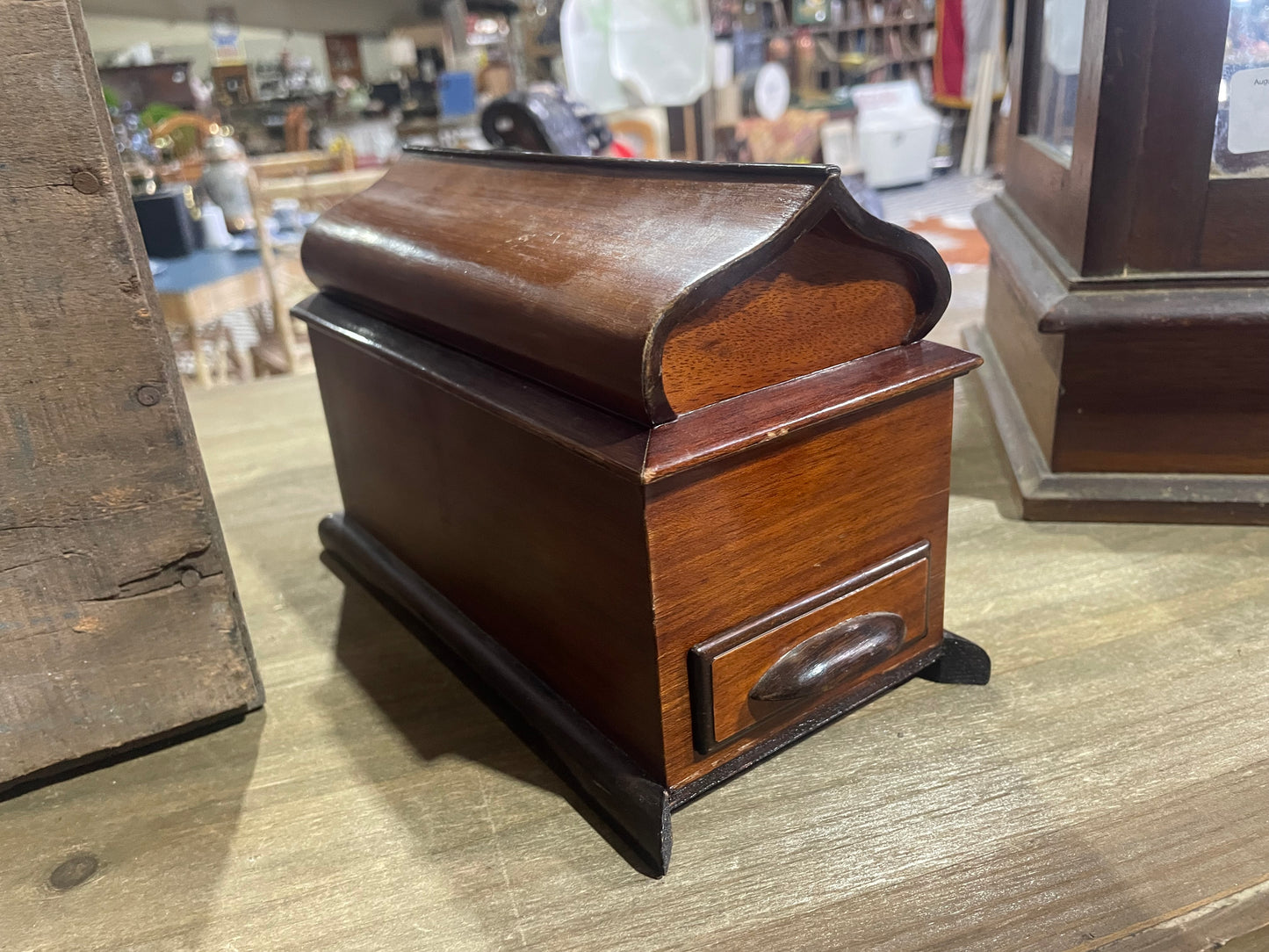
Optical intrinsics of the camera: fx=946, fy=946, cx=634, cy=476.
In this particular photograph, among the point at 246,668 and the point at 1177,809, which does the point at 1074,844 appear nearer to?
the point at 1177,809

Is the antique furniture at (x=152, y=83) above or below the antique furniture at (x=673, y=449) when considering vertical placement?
above

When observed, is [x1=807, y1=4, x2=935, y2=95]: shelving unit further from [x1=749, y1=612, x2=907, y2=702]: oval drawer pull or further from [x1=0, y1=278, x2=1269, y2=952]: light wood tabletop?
[x1=749, y1=612, x2=907, y2=702]: oval drawer pull

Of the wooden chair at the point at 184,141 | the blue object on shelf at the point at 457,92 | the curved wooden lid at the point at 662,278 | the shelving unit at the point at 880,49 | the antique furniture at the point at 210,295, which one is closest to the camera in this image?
the curved wooden lid at the point at 662,278

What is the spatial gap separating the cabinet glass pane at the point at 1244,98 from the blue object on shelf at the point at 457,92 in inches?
175

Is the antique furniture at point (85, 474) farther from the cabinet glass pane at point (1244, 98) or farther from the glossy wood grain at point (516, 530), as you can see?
the cabinet glass pane at point (1244, 98)

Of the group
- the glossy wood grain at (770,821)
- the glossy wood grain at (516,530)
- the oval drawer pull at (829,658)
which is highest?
the glossy wood grain at (516,530)

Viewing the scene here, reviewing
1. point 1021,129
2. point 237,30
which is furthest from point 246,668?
point 237,30

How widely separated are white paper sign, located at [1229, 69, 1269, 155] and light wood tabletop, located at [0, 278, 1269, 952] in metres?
0.40

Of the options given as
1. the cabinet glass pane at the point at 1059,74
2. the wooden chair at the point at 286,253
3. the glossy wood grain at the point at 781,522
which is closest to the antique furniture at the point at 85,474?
the glossy wood grain at the point at 781,522

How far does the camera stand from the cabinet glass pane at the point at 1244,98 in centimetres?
85

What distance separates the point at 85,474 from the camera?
665mm

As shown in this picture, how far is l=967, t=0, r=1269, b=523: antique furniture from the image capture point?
858mm

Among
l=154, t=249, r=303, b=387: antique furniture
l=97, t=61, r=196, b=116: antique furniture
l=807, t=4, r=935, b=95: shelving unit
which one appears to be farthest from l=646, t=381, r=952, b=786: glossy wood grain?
l=97, t=61, r=196, b=116: antique furniture

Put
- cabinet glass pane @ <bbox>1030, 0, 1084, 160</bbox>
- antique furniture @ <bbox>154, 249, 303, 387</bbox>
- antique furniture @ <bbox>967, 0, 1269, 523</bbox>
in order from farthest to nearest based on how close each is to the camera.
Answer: antique furniture @ <bbox>154, 249, 303, 387</bbox>, cabinet glass pane @ <bbox>1030, 0, 1084, 160</bbox>, antique furniture @ <bbox>967, 0, 1269, 523</bbox>
